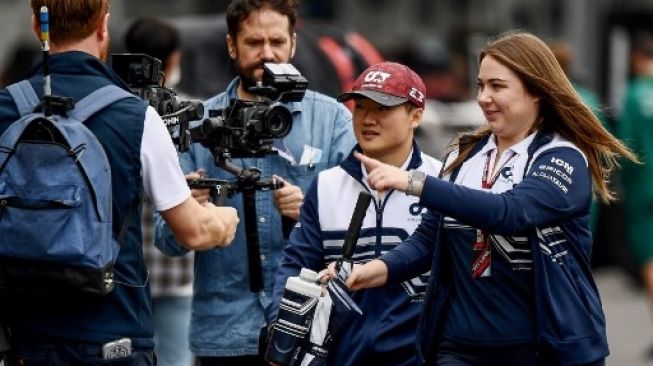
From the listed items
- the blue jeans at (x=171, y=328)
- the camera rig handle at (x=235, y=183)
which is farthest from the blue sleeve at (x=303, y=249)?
the blue jeans at (x=171, y=328)

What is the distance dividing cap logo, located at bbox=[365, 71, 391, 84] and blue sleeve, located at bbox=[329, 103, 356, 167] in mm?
630

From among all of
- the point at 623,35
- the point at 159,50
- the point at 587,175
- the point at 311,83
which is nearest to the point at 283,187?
the point at 587,175

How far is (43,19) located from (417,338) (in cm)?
171

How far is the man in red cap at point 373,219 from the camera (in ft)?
22.0

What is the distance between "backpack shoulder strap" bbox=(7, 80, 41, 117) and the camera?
19.6 ft

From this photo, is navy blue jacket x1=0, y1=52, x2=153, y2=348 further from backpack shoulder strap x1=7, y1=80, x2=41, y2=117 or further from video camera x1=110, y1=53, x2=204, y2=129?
video camera x1=110, y1=53, x2=204, y2=129

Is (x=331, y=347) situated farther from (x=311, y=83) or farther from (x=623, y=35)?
(x=623, y=35)

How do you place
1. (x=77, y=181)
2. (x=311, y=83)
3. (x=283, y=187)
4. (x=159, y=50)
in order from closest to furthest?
(x=77, y=181), (x=283, y=187), (x=159, y=50), (x=311, y=83)

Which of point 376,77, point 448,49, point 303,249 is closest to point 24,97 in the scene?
point 303,249

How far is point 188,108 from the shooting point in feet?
21.5

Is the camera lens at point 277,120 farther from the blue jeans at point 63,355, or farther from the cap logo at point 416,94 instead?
the blue jeans at point 63,355

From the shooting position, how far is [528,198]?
20.2 feet

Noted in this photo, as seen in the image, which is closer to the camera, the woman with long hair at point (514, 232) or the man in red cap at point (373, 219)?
the woman with long hair at point (514, 232)

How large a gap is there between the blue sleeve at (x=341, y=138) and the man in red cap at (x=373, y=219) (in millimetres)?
528
